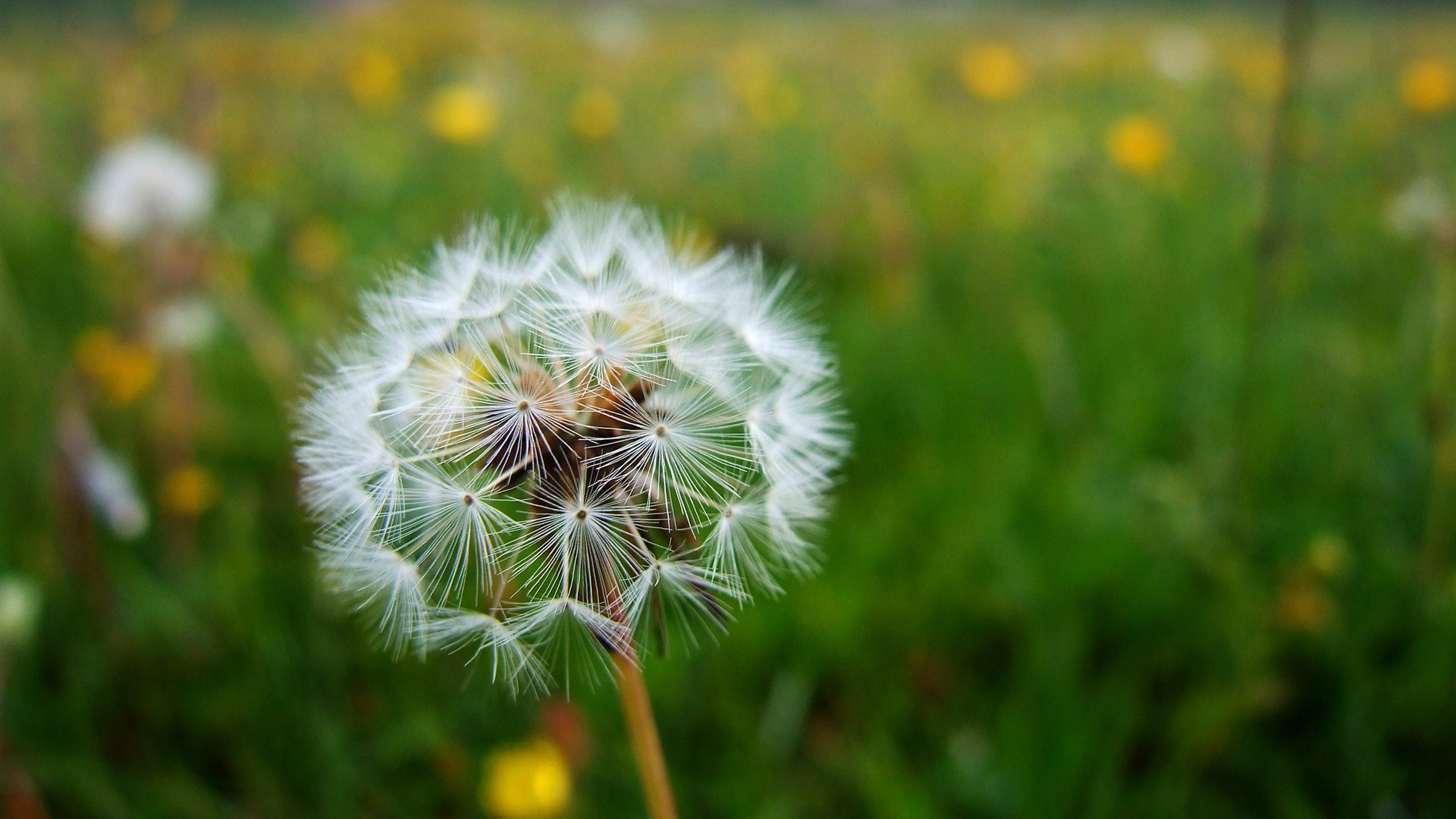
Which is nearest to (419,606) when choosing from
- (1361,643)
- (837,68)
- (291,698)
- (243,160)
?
(291,698)

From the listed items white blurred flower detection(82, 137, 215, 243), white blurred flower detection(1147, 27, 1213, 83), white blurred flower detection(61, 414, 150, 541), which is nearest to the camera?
white blurred flower detection(61, 414, 150, 541)

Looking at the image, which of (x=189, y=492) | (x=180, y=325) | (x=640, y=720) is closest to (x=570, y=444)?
(x=640, y=720)

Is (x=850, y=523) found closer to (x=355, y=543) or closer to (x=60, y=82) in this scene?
(x=355, y=543)

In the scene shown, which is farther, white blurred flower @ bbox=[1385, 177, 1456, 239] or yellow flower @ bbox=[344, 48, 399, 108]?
yellow flower @ bbox=[344, 48, 399, 108]

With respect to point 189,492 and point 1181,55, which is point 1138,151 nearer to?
point 1181,55

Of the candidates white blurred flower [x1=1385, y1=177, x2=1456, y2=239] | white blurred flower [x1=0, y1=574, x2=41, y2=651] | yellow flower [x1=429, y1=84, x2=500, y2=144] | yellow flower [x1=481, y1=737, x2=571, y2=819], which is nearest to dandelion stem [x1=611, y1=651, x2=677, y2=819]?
yellow flower [x1=481, y1=737, x2=571, y2=819]

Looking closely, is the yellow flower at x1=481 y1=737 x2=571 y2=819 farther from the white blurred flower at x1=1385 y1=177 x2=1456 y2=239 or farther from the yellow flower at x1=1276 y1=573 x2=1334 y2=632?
the white blurred flower at x1=1385 y1=177 x2=1456 y2=239

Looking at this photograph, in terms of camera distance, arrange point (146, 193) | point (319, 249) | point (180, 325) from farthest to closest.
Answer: point (319, 249)
point (146, 193)
point (180, 325)
